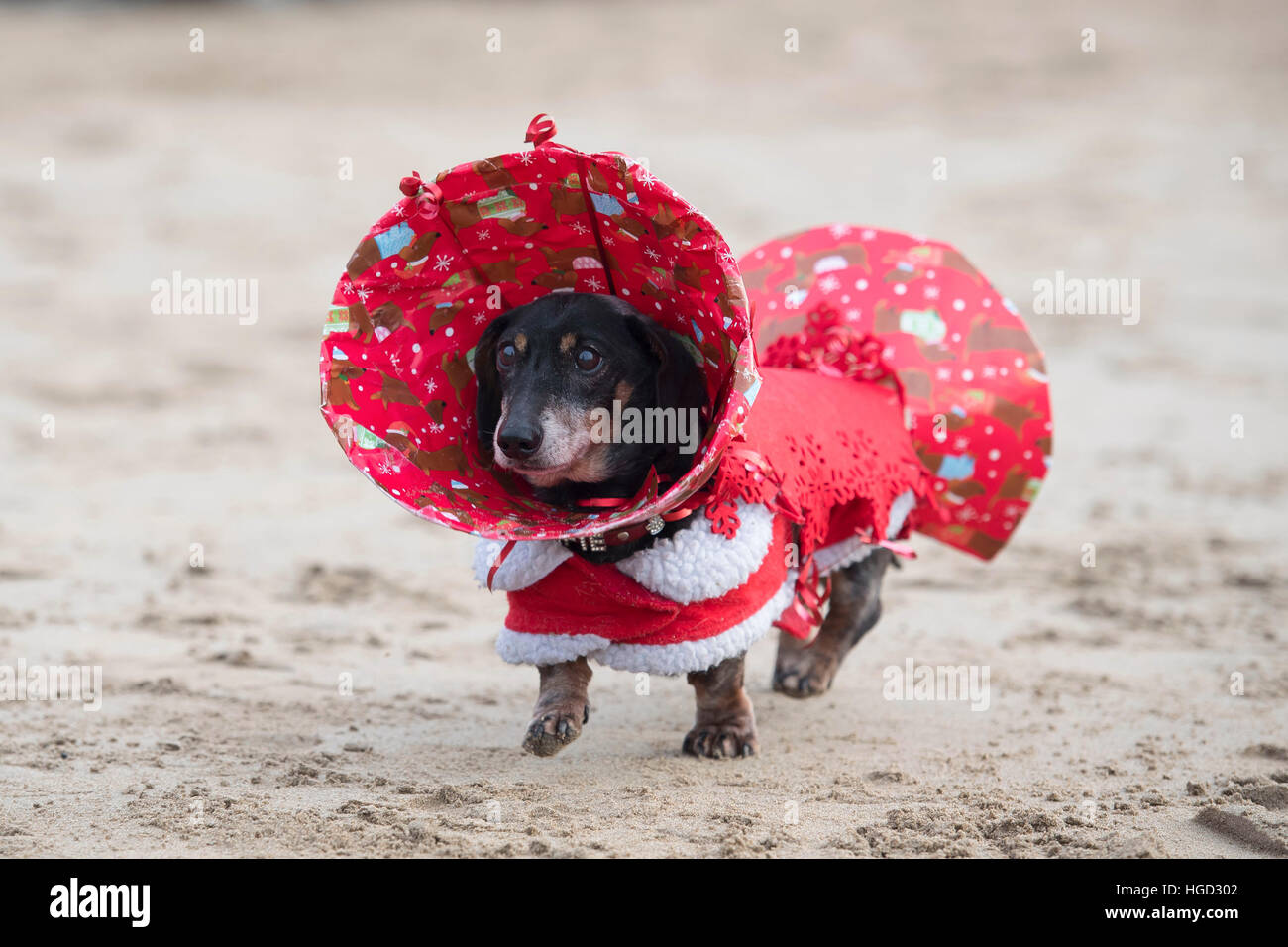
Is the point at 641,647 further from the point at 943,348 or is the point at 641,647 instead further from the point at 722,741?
the point at 943,348

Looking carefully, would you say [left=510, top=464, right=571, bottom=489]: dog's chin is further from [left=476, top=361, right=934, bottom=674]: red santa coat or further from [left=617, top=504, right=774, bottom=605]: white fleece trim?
[left=617, top=504, right=774, bottom=605]: white fleece trim

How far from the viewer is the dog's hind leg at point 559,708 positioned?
11.1ft

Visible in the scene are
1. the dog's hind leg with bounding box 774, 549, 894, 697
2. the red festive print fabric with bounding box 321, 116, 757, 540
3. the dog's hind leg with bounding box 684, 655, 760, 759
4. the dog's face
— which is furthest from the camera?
the dog's hind leg with bounding box 774, 549, 894, 697

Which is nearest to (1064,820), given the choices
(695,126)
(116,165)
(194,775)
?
(194,775)

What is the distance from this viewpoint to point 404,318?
3.38 metres

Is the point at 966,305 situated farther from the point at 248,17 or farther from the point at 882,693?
the point at 248,17

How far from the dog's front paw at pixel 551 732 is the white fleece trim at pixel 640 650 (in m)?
0.13

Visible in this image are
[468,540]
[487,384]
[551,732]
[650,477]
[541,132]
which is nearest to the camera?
[541,132]

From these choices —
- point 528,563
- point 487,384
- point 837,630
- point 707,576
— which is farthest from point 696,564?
point 837,630

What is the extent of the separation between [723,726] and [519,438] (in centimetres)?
112

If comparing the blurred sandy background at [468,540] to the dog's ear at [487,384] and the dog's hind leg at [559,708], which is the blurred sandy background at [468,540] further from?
the dog's ear at [487,384]

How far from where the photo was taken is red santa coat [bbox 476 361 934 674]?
3367mm

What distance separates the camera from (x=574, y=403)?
3293 mm

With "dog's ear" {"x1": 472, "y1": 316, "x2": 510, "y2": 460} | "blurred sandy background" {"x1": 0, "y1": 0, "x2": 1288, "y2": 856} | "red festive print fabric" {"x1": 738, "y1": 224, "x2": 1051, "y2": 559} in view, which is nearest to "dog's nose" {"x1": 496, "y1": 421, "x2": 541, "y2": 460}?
Result: "dog's ear" {"x1": 472, "y1": 316, "x2": 510, "y2": 460}
